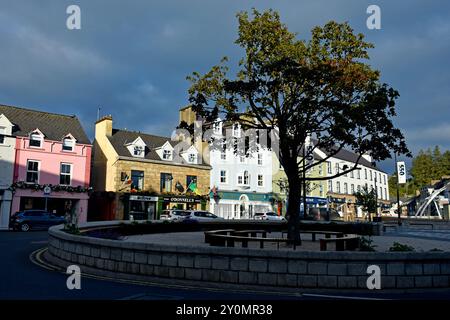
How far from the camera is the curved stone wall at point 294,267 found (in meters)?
8.26

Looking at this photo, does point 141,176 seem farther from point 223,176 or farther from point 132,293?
point 132,293

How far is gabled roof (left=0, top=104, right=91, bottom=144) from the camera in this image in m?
33.4

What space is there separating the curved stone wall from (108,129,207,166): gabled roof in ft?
100.0

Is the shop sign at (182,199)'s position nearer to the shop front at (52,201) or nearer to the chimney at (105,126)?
the shop front at (52,201)

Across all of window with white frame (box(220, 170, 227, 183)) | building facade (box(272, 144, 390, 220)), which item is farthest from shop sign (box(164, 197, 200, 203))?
building facade (box(272, 144, 390, 220))

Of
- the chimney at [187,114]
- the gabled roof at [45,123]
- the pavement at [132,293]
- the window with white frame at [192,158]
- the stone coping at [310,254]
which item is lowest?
the pavement at [132,293]

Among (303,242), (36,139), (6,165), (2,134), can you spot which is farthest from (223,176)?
(303,242)

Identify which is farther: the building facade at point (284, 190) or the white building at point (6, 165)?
Answer: the building facade at point (284, 190)

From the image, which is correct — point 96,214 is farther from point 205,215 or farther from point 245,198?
point 245,198

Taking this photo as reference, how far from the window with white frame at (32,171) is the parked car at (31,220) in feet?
16.7

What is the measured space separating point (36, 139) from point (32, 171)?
285 cm

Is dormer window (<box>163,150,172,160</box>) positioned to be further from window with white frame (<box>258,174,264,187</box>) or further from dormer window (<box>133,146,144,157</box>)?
window with white frame (<box>258,174,264,187</box>)

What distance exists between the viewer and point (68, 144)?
35.2m

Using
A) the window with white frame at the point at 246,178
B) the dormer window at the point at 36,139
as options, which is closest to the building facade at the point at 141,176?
the window with white frame at the point at 246,178
